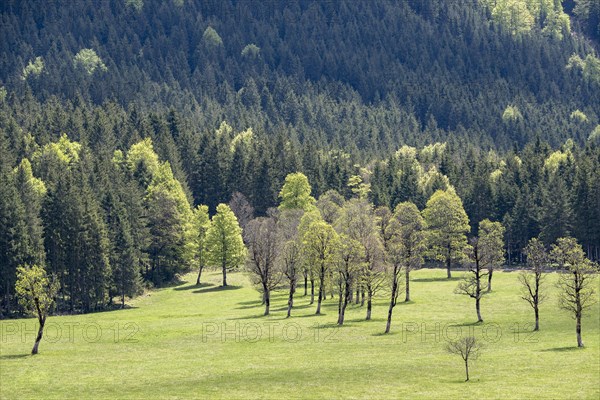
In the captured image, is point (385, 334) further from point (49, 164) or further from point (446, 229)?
point (49, 164)

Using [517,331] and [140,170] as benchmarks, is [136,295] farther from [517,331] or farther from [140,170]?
[517,331]

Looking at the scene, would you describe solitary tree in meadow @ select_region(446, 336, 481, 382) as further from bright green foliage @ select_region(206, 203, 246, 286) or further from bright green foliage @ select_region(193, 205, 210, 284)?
bright green foliage @ select_region(193, 205, 210, 284)

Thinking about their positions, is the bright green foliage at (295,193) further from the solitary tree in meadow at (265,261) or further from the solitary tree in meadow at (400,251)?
the solitary tree in meadow at (265,261)

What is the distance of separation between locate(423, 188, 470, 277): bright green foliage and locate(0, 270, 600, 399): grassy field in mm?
24251

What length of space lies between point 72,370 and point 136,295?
6449 centimetres

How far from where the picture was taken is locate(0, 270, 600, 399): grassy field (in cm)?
8362

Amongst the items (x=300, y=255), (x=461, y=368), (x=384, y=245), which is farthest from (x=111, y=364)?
(x=384, y=245)

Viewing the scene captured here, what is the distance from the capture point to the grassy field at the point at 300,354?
8362 centimetres

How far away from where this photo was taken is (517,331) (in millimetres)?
113312

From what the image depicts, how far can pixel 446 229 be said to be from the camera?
16762 centimetres

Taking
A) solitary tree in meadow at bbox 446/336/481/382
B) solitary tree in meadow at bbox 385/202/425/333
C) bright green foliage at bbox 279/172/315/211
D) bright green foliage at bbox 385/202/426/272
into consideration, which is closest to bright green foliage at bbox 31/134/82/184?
bright green foliage at bbox 279/172/315/211

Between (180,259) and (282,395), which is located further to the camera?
(180,259)

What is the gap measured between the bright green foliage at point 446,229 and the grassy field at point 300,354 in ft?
79.6
